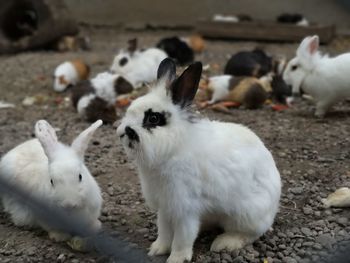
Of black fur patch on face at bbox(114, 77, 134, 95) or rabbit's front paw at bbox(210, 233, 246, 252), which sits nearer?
rabbit's front paw at bbox(210, 233, 246, 252)

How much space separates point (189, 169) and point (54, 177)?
0.71m

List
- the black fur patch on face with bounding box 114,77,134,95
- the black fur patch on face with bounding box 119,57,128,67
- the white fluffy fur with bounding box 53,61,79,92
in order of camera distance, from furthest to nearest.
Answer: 1. the black fur patch on face with bounding box 119,57,128,67
2. the white fluffy fur with bounding box 53,61,79,92
3. the black fur patch on face with bounding box 114,77,134,95

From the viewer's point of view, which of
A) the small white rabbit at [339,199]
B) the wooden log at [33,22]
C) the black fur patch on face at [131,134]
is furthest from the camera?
the wooden log at [33,22]

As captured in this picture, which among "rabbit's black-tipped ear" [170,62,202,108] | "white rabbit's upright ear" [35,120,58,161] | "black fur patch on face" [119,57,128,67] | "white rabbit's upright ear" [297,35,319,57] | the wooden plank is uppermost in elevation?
"rabbit's black-tipped ear" [170,62,202,108]

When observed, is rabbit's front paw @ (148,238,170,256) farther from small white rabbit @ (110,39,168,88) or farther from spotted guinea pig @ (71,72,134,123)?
small white rabbit @ (110,39,168,88)

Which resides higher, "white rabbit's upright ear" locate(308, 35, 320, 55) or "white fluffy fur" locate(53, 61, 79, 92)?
"white rabbit's upright ear" locate(308, 35, 320, 55)

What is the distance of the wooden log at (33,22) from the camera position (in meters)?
8.72

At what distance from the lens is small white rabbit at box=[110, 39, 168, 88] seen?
23.4 ft

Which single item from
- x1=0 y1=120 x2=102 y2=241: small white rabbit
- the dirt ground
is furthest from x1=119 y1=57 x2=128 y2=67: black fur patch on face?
x1=0 y1=120 x2=102 y2=241: small white rabbit

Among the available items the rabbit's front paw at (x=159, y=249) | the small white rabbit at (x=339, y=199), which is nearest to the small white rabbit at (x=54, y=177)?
the rabbit's front paw at (x=159, y=249)

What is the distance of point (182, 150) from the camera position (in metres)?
2.62

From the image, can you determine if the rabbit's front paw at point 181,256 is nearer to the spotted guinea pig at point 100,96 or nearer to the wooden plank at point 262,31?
the spotted guinea pig at point 100,96

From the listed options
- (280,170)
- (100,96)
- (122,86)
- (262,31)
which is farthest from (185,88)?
(262,31)

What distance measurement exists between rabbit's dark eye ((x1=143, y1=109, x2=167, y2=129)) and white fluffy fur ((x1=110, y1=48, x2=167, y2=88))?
177 inches
